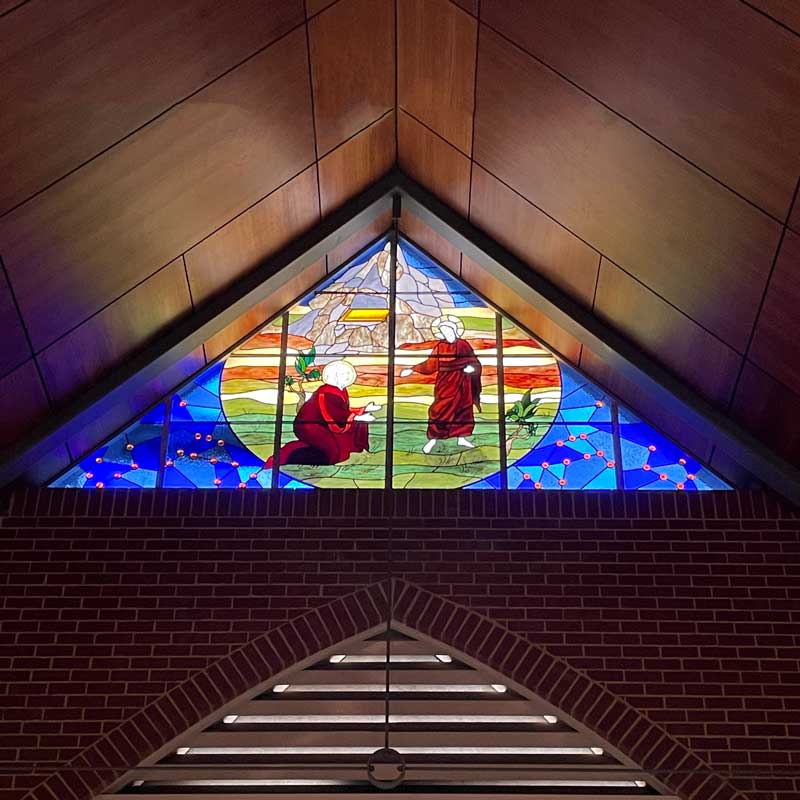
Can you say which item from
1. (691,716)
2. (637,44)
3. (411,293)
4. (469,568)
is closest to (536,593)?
(469,568)

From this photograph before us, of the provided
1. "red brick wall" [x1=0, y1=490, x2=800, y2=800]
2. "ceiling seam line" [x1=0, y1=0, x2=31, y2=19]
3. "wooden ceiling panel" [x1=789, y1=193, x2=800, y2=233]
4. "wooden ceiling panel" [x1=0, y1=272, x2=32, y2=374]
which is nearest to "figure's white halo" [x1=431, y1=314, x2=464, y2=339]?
"red brick wall" [x1=0, y1=490, x2=800, y2=800]

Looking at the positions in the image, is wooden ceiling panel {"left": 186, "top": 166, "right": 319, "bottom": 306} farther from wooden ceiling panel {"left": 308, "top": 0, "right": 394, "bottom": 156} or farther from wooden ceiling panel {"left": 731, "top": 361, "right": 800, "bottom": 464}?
wooden ceiling panel {"left": 731, "top": 361, "right": 800, "bottom": 464}

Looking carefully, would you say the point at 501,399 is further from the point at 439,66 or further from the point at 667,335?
the point at 439,66

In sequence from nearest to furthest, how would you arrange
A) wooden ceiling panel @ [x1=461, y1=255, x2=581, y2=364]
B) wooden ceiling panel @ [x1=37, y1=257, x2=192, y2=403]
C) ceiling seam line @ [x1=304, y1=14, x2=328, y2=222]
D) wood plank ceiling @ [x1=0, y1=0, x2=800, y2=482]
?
wood plank ceiling @ [x1=0, y1=0, x2=800, y2=482] → ceiling seam line @ [x1=304, y1=14, x2=328, y2=222] → wooden ceiling panel @ [x1=37, y1=257, x2=192, y2=403] → wooden ceiling panel @ [x1=461, y1=255, x2=581, y2=364]

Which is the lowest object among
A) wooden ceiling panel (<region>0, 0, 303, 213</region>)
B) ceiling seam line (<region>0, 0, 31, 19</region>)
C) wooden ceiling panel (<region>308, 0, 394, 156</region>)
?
ceiling seam line (<region>0, 0, 31, 19</region>)

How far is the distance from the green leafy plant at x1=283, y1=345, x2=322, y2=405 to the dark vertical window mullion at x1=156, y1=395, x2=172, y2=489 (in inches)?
24.3

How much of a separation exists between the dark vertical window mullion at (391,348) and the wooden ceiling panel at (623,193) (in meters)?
1.14

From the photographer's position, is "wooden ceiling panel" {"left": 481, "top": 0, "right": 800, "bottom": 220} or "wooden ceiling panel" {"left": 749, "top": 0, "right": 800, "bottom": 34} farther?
"wooden ceiling panel" {"left": 481, "top": 0, "right": 800, "bottom": 220}

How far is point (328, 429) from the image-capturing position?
6051mm

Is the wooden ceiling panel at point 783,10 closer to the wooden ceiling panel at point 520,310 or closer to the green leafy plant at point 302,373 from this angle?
the wooden ceiling panel at point 520,310

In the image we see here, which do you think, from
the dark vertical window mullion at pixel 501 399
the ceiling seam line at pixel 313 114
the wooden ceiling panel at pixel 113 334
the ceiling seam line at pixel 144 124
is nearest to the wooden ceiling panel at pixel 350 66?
the ceiling seam line at pixel 313 114

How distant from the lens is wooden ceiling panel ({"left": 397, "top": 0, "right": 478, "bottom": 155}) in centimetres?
497

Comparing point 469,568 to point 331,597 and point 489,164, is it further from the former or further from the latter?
point 489,164

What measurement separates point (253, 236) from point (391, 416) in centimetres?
116
